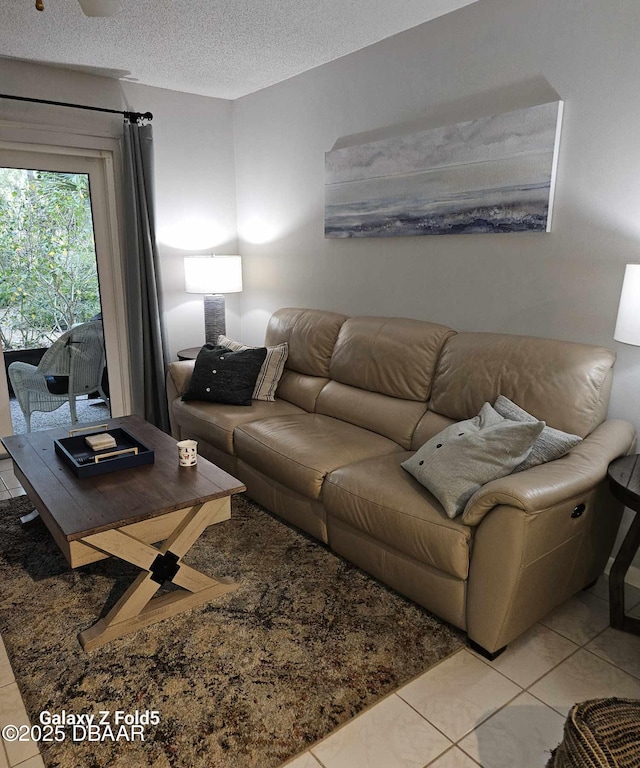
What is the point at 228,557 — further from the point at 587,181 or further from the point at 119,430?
the point at 587,181

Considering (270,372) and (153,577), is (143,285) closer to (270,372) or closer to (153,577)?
(270,372)

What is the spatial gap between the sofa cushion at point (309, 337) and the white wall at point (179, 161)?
1.08 m

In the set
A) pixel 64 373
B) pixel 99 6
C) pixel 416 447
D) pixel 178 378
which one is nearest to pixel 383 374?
pixel 416 447

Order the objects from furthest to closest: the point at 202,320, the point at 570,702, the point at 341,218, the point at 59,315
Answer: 1. the point at 202,320
2. the point at 59,315
3. the point at 341,218
4. the point at 570,702

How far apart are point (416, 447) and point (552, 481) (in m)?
0.94

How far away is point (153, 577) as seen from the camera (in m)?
2.10

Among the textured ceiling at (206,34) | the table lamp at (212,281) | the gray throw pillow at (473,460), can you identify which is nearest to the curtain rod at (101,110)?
the textured ceiling at (206,34)

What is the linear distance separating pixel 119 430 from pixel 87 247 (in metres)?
1.86

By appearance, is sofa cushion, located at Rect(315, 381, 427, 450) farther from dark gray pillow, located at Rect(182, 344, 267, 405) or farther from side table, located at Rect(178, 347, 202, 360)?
side table, located at Rect(178, 347, 202, 360)

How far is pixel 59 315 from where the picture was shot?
395cm

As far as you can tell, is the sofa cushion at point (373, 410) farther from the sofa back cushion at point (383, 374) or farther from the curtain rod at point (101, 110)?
the curtain rod at point (101, 110)

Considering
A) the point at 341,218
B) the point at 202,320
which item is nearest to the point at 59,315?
the point at 202,320

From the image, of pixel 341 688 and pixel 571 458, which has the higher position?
pixel 571 458

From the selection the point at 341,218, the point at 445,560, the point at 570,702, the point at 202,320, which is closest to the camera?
the point at 570,702
